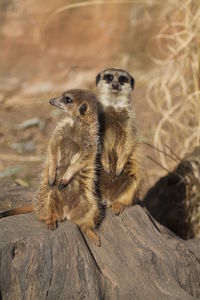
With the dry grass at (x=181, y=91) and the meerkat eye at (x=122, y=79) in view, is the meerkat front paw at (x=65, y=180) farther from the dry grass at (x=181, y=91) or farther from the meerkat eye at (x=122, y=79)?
the dry grass at (x=181, y=91)

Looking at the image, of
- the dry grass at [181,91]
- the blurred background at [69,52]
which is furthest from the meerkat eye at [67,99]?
the blurred background at [69,52]

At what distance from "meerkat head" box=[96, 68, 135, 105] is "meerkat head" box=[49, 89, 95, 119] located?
384mm

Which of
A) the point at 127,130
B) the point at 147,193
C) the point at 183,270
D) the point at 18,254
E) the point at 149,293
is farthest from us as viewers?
the point at 147,193

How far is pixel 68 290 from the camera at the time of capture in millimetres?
2711

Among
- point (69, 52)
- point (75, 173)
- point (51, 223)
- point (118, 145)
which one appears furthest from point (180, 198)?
point (69, 52)

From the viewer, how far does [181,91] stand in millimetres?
6043

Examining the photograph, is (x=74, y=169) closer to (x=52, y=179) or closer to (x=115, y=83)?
(x=52, y=179)

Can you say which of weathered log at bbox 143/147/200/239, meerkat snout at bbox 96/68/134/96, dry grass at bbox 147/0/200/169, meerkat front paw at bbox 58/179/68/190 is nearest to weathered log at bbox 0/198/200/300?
meerkat front paw at bbox 58/179/68/190

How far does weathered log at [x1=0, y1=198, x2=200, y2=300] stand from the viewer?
104 inches

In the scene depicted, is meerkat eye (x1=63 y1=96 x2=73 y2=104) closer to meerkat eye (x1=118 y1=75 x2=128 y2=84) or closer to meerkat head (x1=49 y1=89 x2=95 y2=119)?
meerkat head (x1=49 y1=89 x2=95 y2=119)

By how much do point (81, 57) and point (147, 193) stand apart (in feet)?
8.47

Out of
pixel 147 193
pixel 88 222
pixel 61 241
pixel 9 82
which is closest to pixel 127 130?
pixel 88 222

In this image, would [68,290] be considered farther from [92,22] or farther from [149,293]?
[92,22]

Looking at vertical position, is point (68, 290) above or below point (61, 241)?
below
